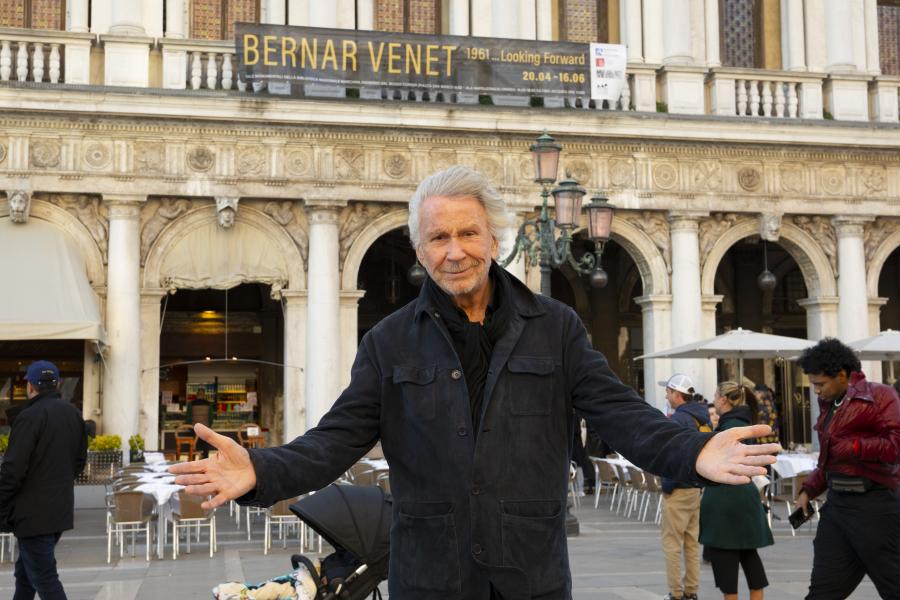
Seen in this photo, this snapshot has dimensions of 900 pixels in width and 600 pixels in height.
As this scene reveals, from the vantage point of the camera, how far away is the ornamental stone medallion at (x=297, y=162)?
64.5 feet

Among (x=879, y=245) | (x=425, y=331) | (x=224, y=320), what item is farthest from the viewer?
(x=224, y=320)

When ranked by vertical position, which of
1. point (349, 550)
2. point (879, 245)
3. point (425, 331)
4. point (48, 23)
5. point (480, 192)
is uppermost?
point (48, 23)

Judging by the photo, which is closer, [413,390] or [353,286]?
[413,390]

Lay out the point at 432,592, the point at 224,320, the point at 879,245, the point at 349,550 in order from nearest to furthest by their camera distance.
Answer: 1. the point at 432,592
2. the point at 349,550
3. the point at 879,245
4. the point at 224,320

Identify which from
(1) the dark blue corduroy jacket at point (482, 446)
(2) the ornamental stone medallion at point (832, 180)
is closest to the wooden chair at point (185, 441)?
(2) the ornamental stone medallion at point (832, 180)

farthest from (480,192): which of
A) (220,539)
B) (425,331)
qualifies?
(220,539)

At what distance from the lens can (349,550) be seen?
5.38m

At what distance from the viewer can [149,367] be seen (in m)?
19.2

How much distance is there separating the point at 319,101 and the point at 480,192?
16.7 metres

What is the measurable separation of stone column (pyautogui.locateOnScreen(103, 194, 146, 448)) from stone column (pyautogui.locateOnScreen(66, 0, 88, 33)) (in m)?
3.10

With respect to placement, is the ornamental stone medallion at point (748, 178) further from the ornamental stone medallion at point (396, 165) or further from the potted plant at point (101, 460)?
the potted plant at point (101, 460)

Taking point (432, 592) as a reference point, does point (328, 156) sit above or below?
above

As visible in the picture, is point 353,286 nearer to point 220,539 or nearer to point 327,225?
point 327,225

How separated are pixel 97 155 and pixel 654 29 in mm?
10295
